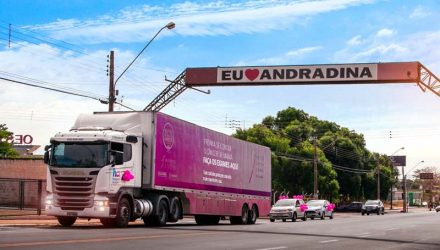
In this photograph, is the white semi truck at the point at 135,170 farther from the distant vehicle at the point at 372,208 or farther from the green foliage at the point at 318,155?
the green foliage at the point at 318,155

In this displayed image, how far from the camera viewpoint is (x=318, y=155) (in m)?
76.6

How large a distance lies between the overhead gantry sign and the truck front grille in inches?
392

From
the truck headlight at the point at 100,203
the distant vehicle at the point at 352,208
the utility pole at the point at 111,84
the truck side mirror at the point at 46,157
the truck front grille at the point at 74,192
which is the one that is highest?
the utility pole at the point at 111,84

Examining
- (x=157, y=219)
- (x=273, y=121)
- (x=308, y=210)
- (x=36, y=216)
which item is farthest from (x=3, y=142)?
(x=157, y=219)

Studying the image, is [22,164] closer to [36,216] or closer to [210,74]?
[36,216]

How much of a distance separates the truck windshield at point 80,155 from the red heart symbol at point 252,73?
9.31 m

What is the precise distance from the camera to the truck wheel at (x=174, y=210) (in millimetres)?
24594

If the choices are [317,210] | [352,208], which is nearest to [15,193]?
[317,210]

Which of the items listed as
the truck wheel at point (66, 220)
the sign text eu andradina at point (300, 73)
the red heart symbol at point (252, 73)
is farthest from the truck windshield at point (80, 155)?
the red heart symbol at point (252, 73)

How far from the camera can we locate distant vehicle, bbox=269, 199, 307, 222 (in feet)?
136

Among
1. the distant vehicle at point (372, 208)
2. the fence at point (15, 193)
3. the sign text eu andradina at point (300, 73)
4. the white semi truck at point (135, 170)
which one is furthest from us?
the distant vehicle at point (372, 208)

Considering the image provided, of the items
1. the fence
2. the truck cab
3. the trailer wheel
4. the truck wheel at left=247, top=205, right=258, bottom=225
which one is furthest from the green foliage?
the truck cab

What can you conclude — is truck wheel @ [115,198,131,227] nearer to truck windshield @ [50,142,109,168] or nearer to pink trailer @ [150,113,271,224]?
pink trailer @ [150,113,271,224]

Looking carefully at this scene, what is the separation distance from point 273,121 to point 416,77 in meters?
67.7
